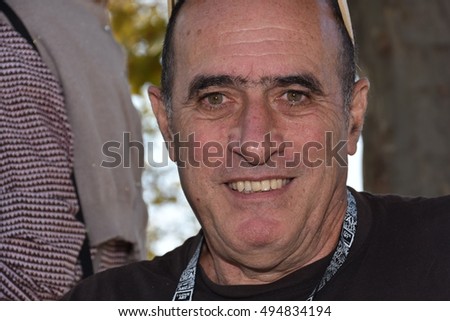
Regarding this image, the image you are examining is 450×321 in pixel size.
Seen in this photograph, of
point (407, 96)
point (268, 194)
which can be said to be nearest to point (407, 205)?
point (268, 194)

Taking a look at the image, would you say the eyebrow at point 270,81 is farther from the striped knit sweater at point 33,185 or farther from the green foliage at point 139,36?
the green foliage at point 139,36

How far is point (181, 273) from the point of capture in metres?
3.52

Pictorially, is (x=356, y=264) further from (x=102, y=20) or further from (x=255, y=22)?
(x=102, y=20)

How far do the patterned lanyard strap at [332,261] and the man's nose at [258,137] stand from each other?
13.5 inches

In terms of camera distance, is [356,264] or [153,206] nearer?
[356,264]

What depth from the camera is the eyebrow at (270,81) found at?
10.8 feet

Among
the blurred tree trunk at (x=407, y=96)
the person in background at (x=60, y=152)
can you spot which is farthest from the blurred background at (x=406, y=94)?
the person in background at (x=60, y=152)

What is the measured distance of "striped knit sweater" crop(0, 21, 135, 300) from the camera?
3631mm

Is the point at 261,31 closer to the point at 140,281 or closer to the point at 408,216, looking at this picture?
the point at 408,216

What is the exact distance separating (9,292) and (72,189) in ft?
1.49

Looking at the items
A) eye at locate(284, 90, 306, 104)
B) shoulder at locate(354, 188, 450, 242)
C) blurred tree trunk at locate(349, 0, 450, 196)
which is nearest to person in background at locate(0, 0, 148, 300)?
eye at locate(284, 90, 306, 104)

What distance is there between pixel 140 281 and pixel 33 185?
528 millimetres

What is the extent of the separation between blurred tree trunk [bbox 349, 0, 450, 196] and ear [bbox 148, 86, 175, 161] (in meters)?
2.63

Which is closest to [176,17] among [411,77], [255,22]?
[255,22]
